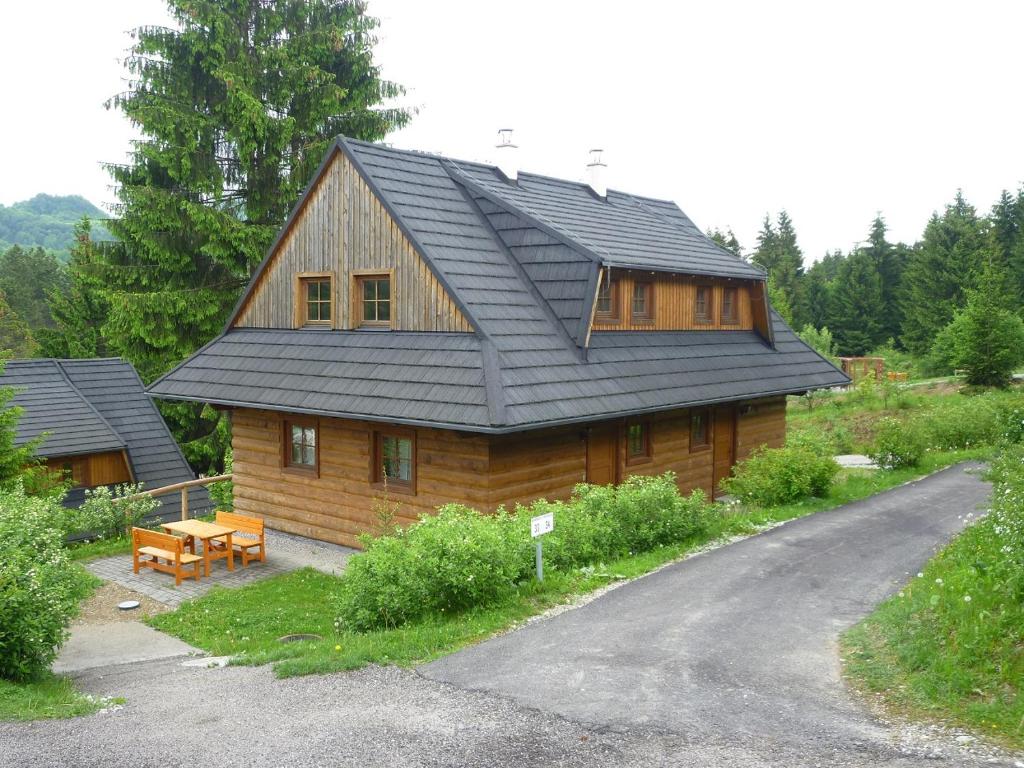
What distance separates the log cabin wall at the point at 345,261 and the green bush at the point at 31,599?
22.2 feet

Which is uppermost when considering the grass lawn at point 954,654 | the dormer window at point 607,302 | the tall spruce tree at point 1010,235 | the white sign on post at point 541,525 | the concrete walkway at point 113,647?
the tall spruce tree at point 1010,235

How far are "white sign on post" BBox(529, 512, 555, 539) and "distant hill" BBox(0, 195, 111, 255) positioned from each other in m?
114

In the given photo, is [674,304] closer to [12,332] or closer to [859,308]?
[859,308]

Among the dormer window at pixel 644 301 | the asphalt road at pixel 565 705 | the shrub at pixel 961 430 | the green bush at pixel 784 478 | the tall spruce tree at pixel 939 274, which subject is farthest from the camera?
the tall spruce tree at pixel 939 274

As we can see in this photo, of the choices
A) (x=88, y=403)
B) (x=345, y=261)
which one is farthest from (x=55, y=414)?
(x=345, y=261)

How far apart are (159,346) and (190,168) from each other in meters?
5.25

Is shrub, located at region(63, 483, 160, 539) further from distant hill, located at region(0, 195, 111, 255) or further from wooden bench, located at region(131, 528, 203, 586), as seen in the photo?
distant hill, located at region(0, 195, 111, 255)

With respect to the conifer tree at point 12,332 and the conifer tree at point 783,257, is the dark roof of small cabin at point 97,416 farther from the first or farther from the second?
the conifer tree at point 783,257

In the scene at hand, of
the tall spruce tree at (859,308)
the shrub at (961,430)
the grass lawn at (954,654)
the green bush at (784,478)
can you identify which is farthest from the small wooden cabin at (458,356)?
the tall spruce tree at (859,308)

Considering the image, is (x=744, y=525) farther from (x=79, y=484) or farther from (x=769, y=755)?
(x=79, y=484)

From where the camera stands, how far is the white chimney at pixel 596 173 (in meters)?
20.2

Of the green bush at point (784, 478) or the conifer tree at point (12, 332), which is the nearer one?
the green bush at point (784, 478)

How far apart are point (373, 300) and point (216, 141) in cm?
1360

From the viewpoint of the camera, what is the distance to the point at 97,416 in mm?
24406
